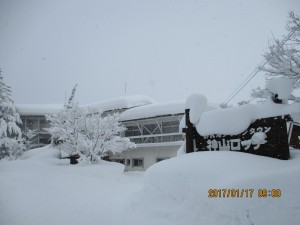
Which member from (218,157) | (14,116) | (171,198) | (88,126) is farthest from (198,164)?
(14,116)

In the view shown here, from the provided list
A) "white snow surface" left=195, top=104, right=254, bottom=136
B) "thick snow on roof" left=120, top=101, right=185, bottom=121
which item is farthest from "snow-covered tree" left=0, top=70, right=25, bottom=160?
"white snow surface" left=195, top=104, right=254, bottom=136

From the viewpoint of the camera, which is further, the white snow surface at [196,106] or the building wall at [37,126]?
the building wall at [37,126]

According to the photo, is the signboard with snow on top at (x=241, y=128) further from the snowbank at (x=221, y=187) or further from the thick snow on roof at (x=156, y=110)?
the thick snow on roof at (x=156, y=110)

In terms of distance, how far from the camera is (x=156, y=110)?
2100cm

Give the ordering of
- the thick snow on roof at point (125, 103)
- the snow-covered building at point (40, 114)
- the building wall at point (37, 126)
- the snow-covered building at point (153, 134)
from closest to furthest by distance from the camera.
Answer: the snow-covered building at point (153, 134)
the thick snow on roof at point (125, 103)
the snow-covered building at point (40, 114)
the building wall at point (37, 126)

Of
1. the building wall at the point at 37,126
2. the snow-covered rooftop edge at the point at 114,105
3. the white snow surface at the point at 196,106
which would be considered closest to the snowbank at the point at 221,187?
the white snow surface at the point at 196,106

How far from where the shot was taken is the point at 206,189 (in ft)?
14.4

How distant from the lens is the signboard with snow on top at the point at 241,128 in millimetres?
4859

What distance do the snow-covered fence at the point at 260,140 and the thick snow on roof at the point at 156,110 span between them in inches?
537

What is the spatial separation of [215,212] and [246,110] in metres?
2.45

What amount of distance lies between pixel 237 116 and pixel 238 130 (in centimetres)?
33

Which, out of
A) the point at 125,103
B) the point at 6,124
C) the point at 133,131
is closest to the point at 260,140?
the point at 133,131

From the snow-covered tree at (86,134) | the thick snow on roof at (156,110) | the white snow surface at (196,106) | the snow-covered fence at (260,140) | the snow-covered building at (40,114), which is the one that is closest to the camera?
the snow-covered fence at (260,140)

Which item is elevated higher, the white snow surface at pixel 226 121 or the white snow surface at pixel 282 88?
the white snow surface at pixel 282 88
